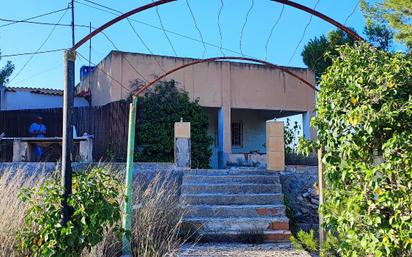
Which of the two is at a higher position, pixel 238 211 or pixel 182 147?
pixel 182 147

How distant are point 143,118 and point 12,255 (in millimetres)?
→ 8801

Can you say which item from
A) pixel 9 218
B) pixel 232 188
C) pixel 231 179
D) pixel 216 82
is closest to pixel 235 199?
pixel 232 188

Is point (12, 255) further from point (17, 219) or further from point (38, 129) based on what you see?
point (38, 129)

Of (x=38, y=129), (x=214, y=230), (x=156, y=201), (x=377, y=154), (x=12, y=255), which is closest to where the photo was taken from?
(x=377, y=154)

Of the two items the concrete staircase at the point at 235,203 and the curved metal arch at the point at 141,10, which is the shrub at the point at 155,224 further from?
the curved metal arch at the point at 141,10

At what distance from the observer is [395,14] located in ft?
34.4

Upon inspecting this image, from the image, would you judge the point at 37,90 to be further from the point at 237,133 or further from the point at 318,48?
the point at 318,48

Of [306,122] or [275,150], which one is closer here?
[275,150]

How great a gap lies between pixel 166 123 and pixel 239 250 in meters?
7.73

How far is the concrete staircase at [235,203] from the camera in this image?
6457 mm

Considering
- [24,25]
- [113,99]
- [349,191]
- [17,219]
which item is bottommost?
[17,219]

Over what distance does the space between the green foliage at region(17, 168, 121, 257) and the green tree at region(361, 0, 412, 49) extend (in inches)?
343

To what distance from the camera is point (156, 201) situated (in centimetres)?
568

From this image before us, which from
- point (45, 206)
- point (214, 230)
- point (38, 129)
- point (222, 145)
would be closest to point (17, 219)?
point (45, 206)
